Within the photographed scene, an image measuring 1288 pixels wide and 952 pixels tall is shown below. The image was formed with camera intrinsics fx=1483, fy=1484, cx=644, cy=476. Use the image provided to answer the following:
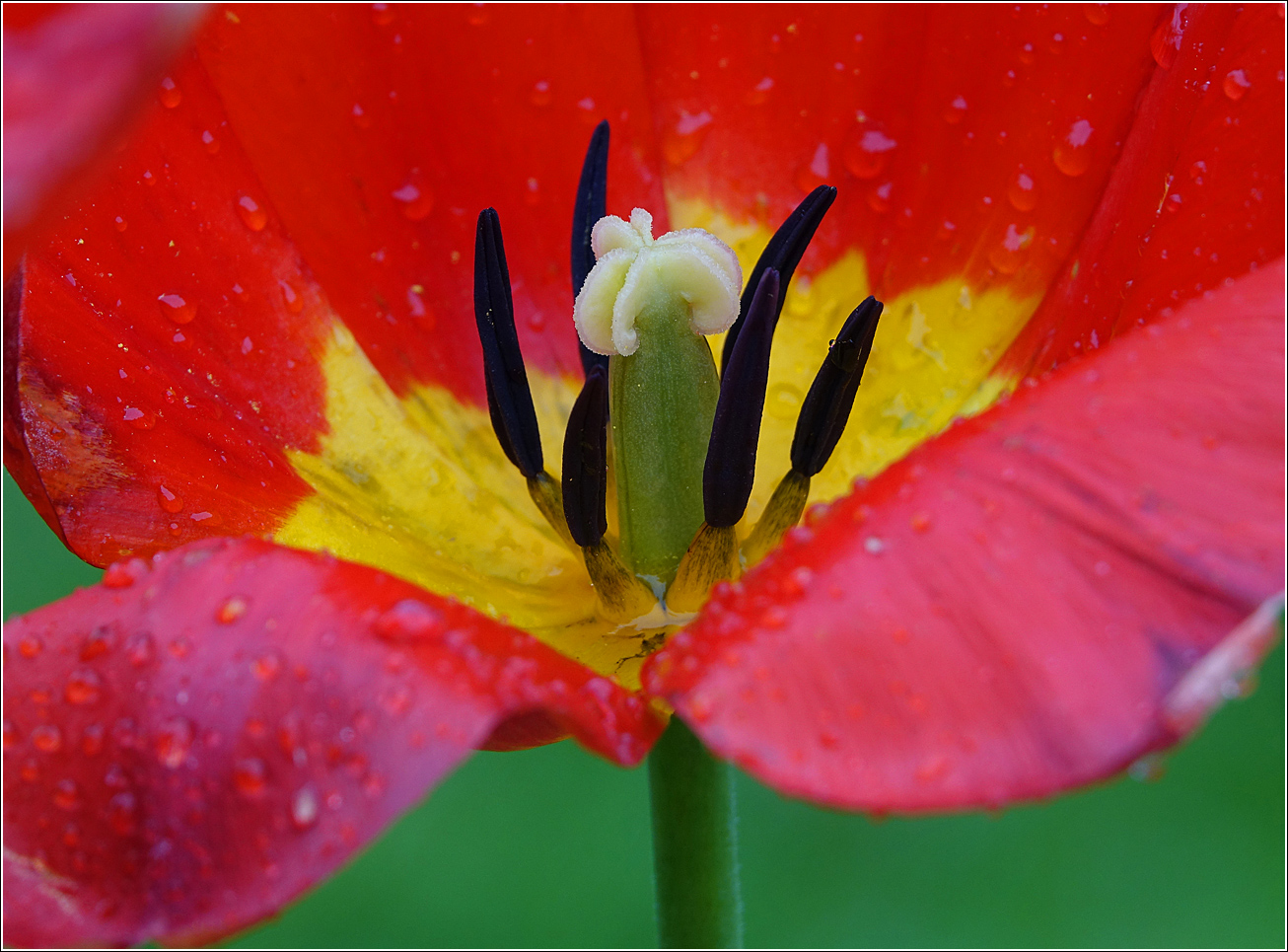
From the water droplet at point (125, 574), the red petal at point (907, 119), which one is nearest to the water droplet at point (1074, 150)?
the red petal at point (907, 119)

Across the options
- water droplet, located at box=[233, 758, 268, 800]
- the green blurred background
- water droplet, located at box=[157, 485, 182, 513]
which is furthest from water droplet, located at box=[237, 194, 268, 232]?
the green blurred background

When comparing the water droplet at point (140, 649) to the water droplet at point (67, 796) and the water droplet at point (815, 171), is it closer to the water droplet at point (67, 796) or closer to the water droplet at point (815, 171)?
the water droplet at point (67, 796)

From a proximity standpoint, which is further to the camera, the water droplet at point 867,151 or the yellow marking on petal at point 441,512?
the water droplet at point 867,151

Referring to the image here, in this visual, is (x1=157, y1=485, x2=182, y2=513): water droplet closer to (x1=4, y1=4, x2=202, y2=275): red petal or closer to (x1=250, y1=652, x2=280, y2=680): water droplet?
(x1=250, y1=652, x2=280, y2=680): water droplet

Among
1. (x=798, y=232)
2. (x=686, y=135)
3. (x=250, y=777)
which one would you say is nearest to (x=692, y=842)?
(x=250, y=777)

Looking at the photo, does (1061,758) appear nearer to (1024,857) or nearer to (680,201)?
(680,201)

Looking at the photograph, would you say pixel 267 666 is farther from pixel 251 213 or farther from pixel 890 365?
pixel 890 365
